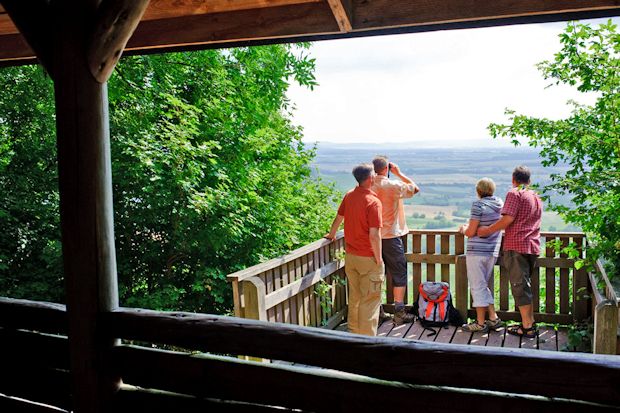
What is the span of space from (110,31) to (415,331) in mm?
5086

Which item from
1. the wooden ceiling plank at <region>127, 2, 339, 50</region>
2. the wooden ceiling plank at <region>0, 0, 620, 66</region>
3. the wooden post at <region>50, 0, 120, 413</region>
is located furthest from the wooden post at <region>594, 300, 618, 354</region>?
the wooden post at <region>50, 0, 120, 413</region>

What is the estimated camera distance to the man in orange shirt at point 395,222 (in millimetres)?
6797

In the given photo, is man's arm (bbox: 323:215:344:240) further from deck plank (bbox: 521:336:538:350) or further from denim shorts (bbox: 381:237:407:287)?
deck plank (bbox: 521:336:538:350)

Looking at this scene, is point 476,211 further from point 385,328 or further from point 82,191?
point 82,191

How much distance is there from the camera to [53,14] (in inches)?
111

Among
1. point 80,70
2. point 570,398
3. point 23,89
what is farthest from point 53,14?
point 23,89

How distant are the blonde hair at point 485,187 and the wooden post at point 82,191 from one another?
4.49 meters

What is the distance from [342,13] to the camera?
10.0ft

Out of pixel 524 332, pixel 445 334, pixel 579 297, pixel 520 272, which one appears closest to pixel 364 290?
pixel 445 334

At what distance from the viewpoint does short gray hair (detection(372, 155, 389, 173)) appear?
6812 mm

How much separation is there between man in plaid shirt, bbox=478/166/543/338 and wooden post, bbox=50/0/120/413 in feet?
14.2

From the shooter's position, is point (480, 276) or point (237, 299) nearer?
point (237, 299)

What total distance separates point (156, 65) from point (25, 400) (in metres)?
7.86

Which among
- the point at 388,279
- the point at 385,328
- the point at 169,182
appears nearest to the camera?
the point at 385,328
